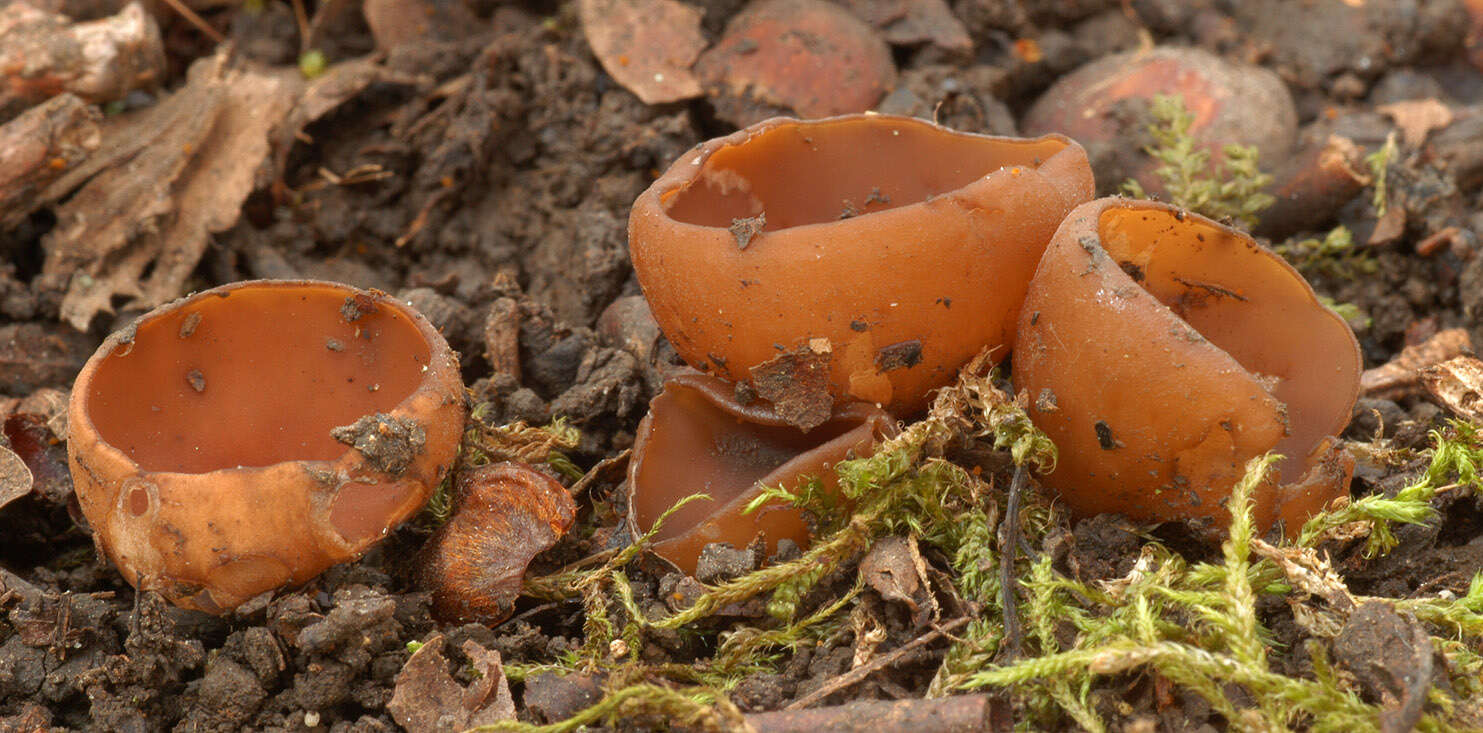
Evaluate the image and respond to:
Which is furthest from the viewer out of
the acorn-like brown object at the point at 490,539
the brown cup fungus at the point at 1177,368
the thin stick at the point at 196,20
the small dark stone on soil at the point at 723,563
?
the thin stick at the point at 196,20

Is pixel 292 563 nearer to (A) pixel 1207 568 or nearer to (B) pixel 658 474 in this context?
(B) pixel 658 474

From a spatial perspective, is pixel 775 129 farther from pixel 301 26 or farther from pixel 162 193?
pixel 301 26

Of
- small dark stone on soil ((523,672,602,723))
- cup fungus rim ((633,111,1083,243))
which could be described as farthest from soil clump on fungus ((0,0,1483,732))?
cup fungus rim ((633,111,1083,243))

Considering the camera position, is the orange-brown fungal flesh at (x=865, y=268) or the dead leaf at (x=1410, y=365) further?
the dead leaf at (x=1410, y=365)

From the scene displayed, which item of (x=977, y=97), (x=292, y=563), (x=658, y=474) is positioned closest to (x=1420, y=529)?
(x=658, y=474)

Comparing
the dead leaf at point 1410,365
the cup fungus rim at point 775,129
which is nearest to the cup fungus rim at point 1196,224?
the cup fungus rim at point 775,129

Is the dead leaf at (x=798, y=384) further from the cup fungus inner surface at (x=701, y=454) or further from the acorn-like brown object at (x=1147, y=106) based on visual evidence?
the acorn-like brown object at (x=1147, y=106)

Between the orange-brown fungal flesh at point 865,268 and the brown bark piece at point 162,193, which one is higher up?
the orange-brown fungal flesh at point 865,268
